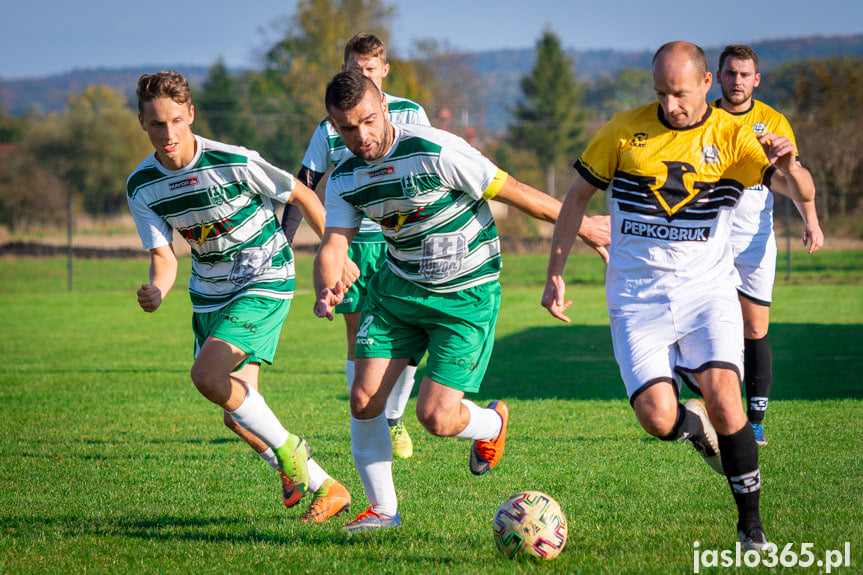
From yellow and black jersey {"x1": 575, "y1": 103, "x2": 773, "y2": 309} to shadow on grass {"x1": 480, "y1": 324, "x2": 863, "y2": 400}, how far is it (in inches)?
172

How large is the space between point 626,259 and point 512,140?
54902mm

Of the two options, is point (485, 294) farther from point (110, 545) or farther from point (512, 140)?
point (512, 140)

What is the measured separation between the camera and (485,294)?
168 inches

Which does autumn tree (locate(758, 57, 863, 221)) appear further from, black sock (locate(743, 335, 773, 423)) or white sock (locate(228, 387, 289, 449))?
white sock (locate(228, 387, 289, 449))

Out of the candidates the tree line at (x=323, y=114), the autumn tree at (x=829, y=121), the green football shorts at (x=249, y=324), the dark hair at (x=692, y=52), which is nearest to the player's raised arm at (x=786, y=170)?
the dark hair at (x=692, y=52)

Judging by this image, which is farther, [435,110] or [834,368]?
[435,110]

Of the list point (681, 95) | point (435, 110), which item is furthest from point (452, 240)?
point (435, 110)

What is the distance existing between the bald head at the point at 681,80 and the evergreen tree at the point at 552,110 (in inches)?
2078

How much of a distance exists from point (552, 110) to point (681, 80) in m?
54.4

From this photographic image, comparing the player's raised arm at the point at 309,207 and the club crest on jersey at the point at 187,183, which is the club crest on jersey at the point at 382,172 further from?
the club crest on jersey at the point at 187,183

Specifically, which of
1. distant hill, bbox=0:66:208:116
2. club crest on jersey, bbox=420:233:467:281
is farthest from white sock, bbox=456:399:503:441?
distant hill, bbox=0:66:208:116

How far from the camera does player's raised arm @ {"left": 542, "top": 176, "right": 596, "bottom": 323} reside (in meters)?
3.88

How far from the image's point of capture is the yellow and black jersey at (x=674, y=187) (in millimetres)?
3766

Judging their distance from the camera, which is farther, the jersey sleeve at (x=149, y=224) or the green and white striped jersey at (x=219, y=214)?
the jersey sleeve at (x=149, y=224)
